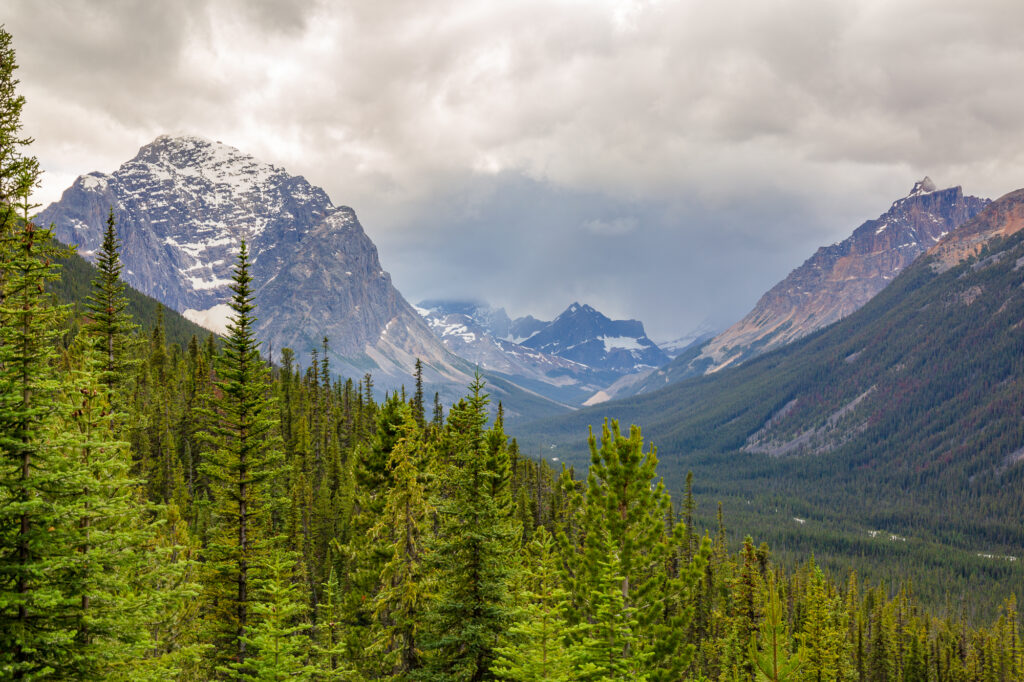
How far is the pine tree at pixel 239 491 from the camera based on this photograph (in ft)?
79.3

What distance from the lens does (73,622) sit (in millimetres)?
12289

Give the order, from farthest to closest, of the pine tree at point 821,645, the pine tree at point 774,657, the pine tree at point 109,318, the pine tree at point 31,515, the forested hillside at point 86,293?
1. the forested hillside at point 86,293
2. the pine tree at point 821,645
3. the pine tree at point 109,318
4. the pine tree at point 774,657
5. the pine tree at point 31,515

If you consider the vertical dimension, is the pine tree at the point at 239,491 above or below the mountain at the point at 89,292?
below

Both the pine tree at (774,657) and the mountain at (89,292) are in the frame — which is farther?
the mountain at (89,292)

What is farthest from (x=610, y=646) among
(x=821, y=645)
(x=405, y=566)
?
(x=821, y=645)

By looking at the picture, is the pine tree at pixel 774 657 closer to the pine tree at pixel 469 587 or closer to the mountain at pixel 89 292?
the pine tree at pixel 469 587

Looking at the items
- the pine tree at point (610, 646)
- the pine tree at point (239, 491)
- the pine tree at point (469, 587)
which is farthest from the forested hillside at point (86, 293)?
the pine tree at point (610, 646)

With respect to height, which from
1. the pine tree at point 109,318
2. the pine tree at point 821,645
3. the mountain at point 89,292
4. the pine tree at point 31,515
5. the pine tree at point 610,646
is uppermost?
the mountain at point 89,292

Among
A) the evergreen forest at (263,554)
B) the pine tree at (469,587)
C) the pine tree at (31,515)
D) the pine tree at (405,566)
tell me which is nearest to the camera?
the pine tree at (31,515)

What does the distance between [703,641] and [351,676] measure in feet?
175

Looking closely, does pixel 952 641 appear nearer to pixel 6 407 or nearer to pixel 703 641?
pixel 703 641

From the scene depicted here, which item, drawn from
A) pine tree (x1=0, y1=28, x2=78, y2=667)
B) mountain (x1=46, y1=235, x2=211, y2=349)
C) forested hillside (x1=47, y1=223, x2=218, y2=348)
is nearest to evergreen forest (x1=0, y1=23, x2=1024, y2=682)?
pine tree (x1=0, y1=28, x2=78, y2=667)

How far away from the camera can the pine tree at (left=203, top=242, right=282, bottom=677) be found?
79.3ft

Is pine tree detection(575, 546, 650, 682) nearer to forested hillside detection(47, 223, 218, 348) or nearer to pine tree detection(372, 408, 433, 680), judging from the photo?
pine tree detection(372, 408, 433, 680)
